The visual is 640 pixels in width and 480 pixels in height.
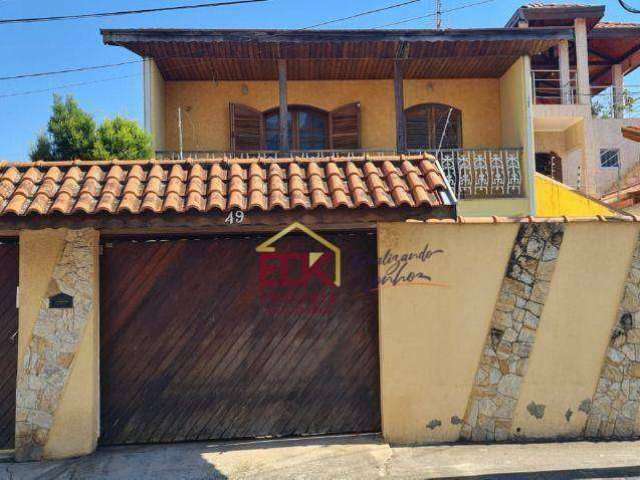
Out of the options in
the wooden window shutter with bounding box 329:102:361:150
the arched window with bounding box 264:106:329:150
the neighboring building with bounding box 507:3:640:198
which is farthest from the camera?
the neighboring building with bounding box 507:3:640:198

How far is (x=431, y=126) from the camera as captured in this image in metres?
12.5

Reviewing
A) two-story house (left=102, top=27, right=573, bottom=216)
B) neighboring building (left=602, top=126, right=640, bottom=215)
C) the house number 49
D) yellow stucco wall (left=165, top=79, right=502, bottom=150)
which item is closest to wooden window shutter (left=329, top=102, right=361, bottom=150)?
two-story house (left=102, top=27, right=573, bottom=216)

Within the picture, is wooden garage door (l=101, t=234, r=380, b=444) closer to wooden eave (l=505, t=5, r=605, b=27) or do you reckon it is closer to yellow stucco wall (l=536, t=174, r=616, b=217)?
yellow stucco wall (l=536, t=174, r=616, b=217)

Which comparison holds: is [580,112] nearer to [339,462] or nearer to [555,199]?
[555,199]

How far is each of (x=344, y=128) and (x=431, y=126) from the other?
75.3 inches

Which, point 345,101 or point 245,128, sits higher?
point 345,101

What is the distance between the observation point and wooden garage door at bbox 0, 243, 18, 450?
5609 millimetres

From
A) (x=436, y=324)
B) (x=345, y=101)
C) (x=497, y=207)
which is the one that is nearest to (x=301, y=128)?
(x=345, y=101)

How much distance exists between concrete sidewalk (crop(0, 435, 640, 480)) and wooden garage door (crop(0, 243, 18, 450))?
1.47 feet

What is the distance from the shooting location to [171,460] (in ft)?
17.4

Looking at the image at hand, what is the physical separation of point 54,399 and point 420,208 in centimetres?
391

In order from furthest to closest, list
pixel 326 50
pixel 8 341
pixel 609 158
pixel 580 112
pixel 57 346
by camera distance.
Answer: pixel 609 158 → pixel 580 112 → pixel 326 50 → pixel 8 341 → pixel 57 346

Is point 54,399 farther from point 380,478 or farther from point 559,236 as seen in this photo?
point 559,236

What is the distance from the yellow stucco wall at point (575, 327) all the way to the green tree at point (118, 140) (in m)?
6.60
